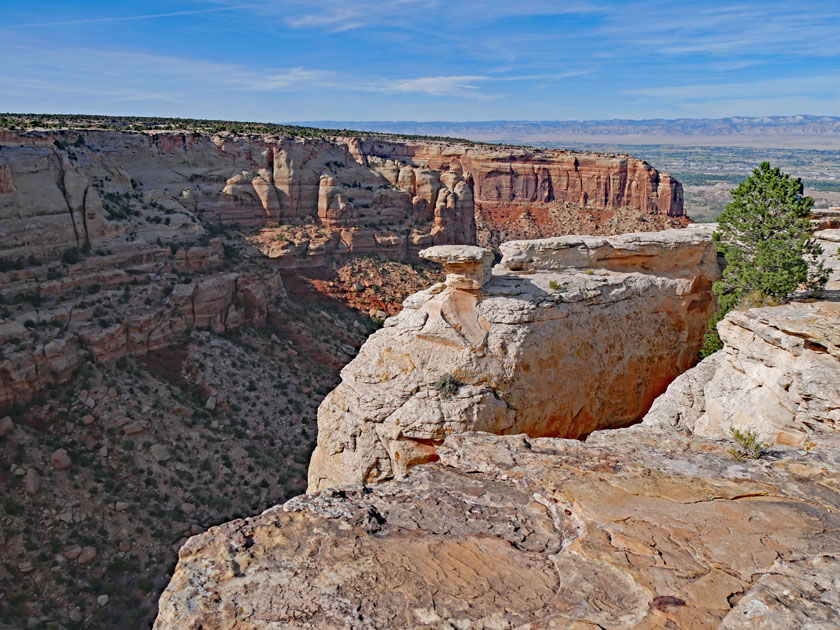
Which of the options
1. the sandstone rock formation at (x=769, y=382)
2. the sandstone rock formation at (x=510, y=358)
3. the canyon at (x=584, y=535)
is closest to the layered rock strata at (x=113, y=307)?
the sandstone rock formation at (x=510, y=358)

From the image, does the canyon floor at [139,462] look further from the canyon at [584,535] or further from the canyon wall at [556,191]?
the canyon wall at [556,191]

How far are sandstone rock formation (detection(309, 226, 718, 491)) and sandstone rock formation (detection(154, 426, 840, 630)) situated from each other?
495cm

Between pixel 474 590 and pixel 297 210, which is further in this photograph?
pixel 297 210

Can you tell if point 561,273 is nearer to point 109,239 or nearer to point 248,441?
point 248,441

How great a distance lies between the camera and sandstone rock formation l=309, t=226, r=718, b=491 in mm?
17094

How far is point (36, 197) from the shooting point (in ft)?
113

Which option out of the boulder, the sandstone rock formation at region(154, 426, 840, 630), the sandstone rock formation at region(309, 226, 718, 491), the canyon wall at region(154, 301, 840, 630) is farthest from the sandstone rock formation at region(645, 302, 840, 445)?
the boulder

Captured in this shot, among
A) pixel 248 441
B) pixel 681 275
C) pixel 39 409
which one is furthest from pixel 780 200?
pixel 39 409

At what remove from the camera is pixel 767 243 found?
19297 millimetres

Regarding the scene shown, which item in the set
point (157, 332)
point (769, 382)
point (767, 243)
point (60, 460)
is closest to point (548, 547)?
point (769, 382)

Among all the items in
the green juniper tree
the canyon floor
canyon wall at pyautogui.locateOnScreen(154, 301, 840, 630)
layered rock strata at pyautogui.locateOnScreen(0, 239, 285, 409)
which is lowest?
the canyon floor

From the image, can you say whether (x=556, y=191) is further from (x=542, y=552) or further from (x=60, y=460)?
(x=542, y=552)

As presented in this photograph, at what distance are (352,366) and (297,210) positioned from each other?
41.6 metres

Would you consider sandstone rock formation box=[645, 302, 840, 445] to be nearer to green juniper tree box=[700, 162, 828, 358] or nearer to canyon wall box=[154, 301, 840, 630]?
canyon wall box=[154, 301, 840, 630]
